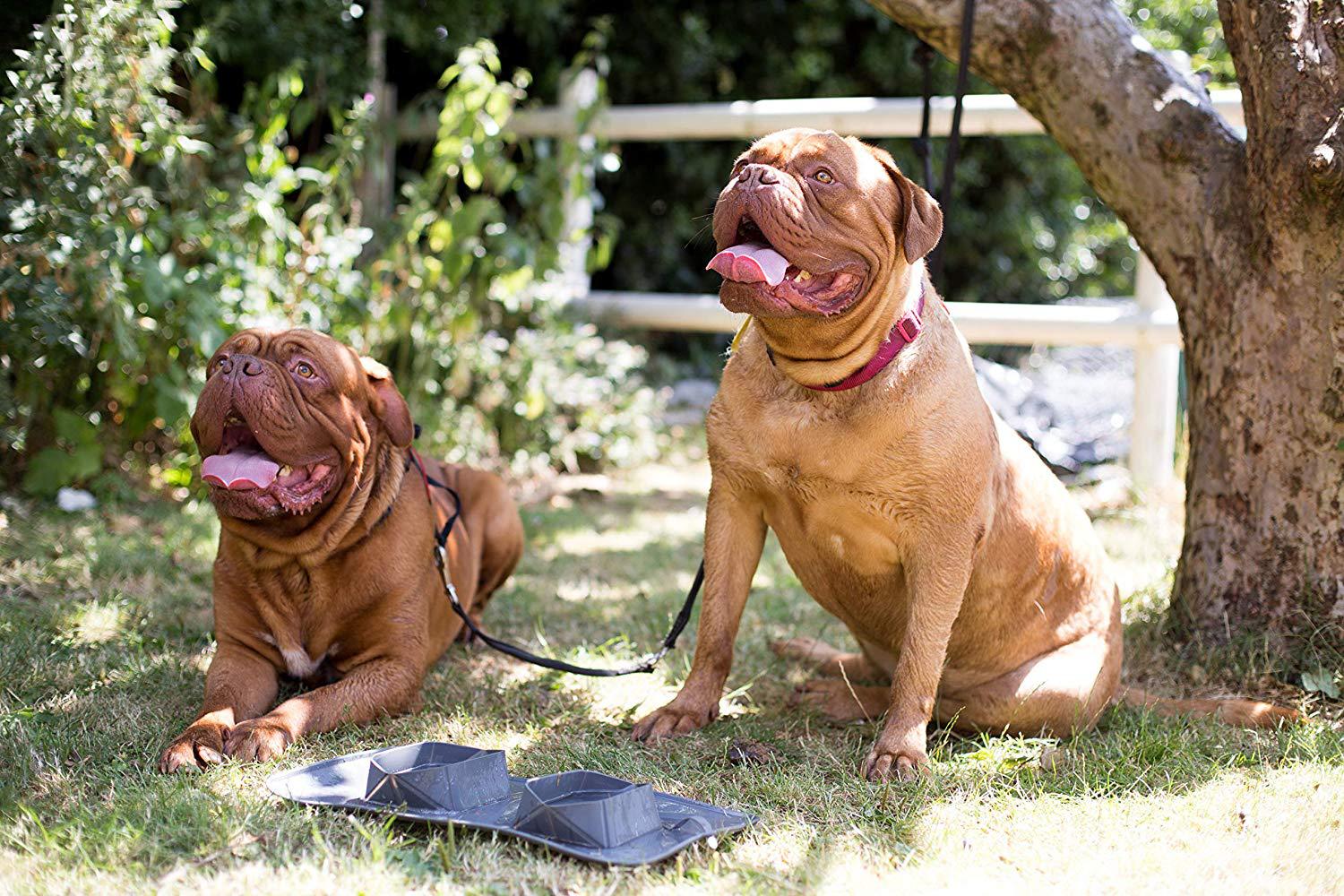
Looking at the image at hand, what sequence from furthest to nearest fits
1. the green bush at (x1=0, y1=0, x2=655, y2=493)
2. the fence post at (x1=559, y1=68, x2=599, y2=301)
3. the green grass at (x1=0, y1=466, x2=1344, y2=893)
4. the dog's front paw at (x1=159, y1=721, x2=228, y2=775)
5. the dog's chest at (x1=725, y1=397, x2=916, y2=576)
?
the fence post at (x1=559, y1=68, x2=599, y2=301)
the green bush at (x1=0, y1=0, x2=655, y2=493)
the dog's chest at (x1=725, y1=397, x2=916, y2=576)
the dog's front paw at (x1=159, y1=721, x2=228, y2=775)
the green grass at (x1=0, y1=466, x2=1344, y2=893)

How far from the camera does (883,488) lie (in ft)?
10.0

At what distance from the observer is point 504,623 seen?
4445mm

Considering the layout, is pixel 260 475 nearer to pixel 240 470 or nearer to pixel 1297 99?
pixel 240 470

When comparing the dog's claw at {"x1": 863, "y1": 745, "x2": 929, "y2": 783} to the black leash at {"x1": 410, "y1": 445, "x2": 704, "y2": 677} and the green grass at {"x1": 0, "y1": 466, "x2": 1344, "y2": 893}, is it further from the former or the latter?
the black leash at {"x1": 410, "y1": 445, "x2": 704, "y2": 677}

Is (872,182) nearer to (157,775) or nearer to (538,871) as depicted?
(538,871)

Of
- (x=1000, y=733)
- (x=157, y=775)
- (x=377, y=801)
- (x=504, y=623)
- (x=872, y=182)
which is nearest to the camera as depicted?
(x=377, y=801)

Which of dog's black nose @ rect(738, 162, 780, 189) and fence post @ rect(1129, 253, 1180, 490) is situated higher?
dog's black nose @ rect(738, 162, 780, 189)

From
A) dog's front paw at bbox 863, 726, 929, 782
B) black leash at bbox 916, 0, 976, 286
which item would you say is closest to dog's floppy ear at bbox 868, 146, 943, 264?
black leash at bbox 916, 0, 976, 286

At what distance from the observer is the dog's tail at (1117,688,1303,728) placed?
337 centimetres

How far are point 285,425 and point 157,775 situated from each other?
91cm

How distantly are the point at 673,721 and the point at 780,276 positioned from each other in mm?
1248

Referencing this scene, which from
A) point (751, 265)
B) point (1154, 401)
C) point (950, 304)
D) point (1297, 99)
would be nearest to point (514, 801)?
point (751, 265)

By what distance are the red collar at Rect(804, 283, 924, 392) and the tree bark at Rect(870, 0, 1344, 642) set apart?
1273mm

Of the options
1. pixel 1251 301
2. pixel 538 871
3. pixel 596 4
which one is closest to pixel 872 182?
pixel 1251 301
